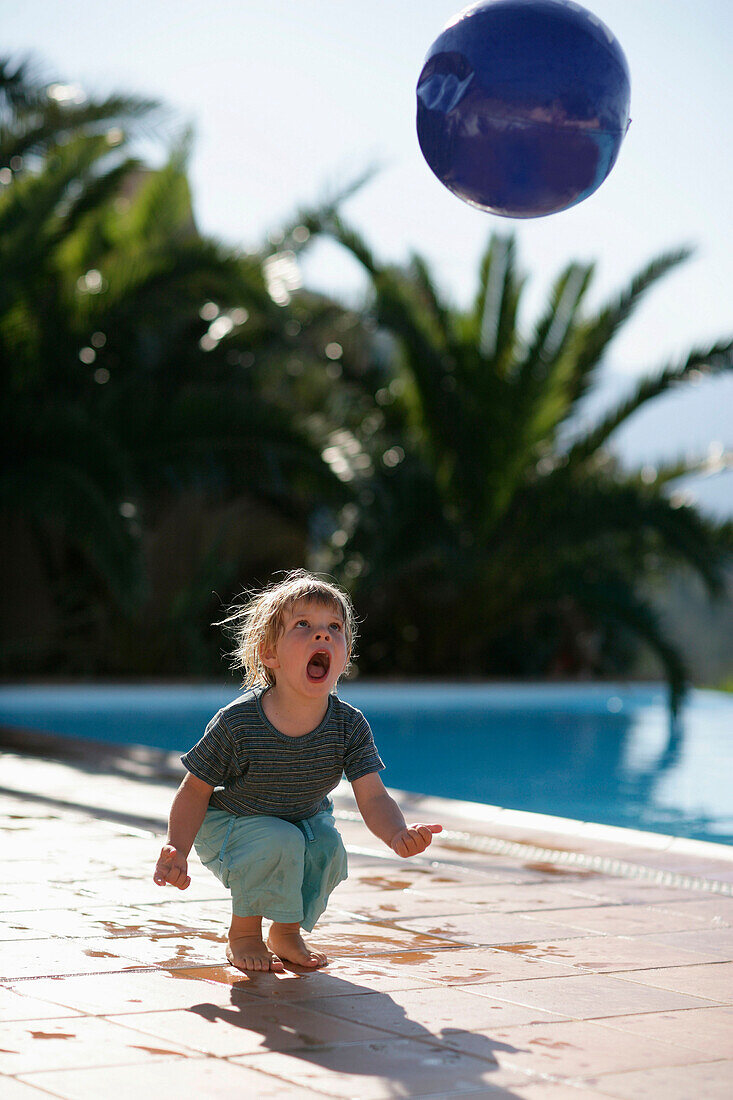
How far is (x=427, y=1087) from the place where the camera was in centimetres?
267

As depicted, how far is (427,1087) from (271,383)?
12387 millimetres

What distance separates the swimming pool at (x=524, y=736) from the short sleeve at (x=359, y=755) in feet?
13.1

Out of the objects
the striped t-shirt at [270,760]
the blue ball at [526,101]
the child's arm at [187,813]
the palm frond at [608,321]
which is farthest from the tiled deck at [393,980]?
the palm frond at [608,321]

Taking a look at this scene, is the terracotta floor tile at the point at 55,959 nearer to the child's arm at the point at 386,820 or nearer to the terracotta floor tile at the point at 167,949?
the terracotta floor tile at the point at 167,949

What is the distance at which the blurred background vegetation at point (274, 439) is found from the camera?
459 inches

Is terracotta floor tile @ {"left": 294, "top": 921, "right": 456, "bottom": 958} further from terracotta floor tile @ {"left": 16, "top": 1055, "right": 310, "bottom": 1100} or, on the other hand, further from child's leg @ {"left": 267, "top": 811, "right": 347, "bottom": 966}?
terracotta floor tile @ {"left": 16, "top": 1055, "right": 310, "bottom": 1100}

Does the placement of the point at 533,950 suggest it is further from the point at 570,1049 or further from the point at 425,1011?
the point at 570,1049

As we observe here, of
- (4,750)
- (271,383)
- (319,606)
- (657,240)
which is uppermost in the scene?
(657,240)

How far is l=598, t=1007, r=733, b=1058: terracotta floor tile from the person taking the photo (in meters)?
3.03

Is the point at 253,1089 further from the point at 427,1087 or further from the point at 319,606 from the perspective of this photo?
the point at 319,606

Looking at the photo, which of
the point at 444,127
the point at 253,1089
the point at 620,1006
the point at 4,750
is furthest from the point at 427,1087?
the point at 4,750

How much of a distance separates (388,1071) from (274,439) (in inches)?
383

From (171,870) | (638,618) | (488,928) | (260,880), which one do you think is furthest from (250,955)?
(638,618)

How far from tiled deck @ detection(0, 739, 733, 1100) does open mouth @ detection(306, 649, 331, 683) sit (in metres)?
0.73
